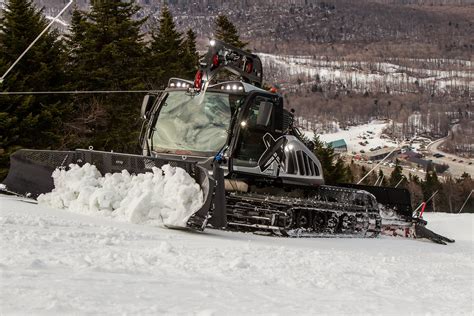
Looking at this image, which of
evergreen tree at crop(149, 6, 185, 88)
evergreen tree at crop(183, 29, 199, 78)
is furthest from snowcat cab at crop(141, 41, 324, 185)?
evergreen tree at crop(183, 29, 199, 78)

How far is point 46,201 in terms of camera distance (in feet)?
33.8

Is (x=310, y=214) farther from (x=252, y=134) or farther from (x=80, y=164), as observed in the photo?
(x=80, y=164)

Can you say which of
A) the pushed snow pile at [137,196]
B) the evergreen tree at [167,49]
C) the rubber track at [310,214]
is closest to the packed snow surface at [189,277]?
the pushed snow pile at [137,196]

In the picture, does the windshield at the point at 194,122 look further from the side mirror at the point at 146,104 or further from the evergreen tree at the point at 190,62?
the evergreen tree at the point at 190,62

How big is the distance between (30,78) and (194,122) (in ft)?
50.2

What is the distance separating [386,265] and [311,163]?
18.7 ft

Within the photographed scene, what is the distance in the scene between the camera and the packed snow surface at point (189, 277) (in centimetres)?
388

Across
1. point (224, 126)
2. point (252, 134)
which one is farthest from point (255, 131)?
point (224, 126)

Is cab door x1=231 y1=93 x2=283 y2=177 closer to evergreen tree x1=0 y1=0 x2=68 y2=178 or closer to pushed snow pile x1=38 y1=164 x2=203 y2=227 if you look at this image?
pushed snow pile x1=38 y1=164 x2=203 y2=227

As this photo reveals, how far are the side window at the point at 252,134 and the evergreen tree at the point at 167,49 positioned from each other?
25.2 metres

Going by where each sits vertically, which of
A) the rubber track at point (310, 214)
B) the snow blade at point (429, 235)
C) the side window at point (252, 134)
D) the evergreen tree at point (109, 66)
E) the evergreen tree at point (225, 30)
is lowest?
the snow blade at point (429, 235)

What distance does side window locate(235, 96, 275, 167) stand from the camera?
11.1 m

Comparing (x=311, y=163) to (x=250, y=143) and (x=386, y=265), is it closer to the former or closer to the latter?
(x=250, y=143)

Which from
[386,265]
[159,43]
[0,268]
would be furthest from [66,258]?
[159,43]
